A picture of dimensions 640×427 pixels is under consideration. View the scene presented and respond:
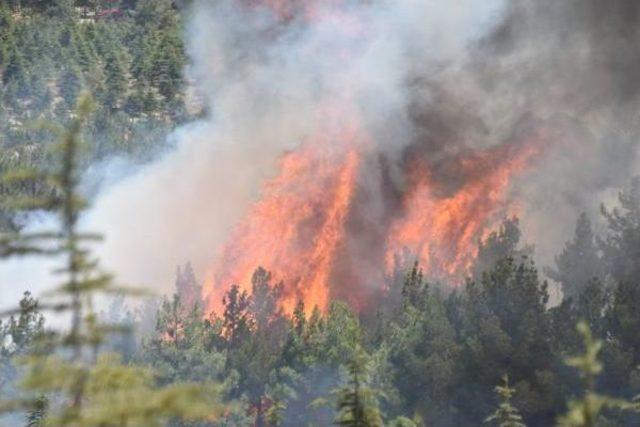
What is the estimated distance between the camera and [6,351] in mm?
35375

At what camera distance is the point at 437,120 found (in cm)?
5522

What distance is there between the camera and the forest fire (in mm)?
49656

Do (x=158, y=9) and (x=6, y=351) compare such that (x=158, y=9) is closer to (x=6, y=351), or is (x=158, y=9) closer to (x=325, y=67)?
(x=325, y=67)

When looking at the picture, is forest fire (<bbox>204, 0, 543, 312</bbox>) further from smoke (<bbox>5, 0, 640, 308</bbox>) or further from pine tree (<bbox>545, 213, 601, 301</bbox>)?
pine tree (<bbox>545, 213, 601, 301</bbox>)

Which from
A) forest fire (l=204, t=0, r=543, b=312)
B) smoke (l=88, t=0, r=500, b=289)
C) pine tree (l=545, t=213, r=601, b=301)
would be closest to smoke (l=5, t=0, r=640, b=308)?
smoke (l=88, t=0, r=500, b=289)

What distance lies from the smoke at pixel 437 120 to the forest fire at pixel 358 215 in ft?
0.66

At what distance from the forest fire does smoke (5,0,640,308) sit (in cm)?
20

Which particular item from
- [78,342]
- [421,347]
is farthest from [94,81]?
[78,342]

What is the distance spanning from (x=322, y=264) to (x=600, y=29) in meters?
22.5

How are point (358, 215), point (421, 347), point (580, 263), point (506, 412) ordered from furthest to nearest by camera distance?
point (358, 215), point (580, 263), point (421, 347), point (506, 412)

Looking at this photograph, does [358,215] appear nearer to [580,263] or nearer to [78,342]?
[580,263]

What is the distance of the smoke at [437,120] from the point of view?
173 ft

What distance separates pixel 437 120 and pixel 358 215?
25.7 feet

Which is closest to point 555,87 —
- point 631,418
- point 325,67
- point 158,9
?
point 325,67
